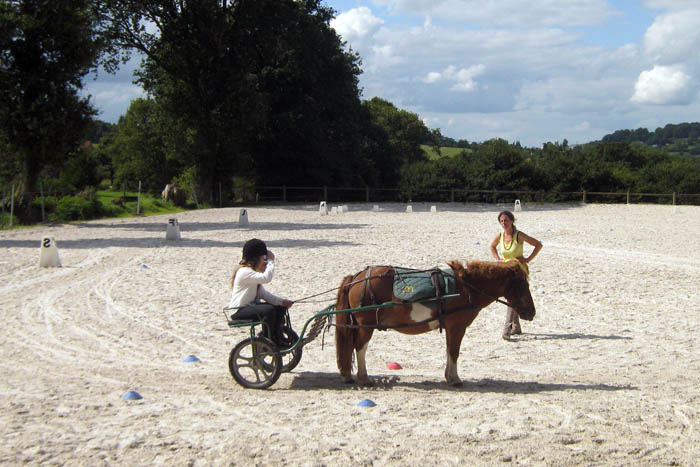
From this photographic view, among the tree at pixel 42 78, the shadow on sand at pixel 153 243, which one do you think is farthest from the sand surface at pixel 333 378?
the tree at pixel 42 78

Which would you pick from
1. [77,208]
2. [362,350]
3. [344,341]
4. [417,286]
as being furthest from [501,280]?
[77,208]

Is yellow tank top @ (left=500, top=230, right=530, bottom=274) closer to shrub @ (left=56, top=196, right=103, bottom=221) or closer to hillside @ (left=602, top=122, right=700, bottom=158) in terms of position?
shrub @ (left=56, top=196, right=103, bottom=221)

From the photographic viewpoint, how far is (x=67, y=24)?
2439 cm

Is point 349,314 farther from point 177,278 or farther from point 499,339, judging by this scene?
point 177,278

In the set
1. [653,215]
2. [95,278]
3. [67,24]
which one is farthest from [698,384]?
[653,215]

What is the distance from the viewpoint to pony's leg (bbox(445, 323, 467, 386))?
620cm

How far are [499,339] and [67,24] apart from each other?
22.5 meters

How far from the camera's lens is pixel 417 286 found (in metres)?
6.20

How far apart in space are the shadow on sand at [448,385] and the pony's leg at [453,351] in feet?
0.25

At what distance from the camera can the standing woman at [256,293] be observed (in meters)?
6.23

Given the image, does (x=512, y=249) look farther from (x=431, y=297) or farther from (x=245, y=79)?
(x=245, y=79)

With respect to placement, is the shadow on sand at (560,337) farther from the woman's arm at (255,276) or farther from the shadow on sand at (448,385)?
the woman's arm at (255,276)

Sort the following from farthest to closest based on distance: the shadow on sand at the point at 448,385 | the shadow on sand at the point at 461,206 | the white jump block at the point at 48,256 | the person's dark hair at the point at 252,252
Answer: the shadow on sand at the point at 461,206 < the white jump block at the point at 48,256 < the person's dark hair at the point at 252,252 < the shadow on sand at the point at 448,385

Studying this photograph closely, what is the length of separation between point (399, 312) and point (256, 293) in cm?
145
